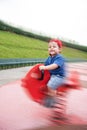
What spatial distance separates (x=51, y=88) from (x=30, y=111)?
0.51 m

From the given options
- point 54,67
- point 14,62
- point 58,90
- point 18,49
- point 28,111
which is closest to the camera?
point 28,111

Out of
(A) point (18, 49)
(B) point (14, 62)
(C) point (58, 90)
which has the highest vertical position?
(C) point (58, 90)

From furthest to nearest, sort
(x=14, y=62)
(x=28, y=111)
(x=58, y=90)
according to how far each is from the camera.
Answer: (x=14, y=62)
(x=58, y=90)
(x=28, y=111)

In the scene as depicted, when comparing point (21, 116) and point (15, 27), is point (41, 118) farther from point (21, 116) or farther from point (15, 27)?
point (15, 27)

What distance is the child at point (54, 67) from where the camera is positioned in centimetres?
509

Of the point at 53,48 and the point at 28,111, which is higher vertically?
the point at 53,48

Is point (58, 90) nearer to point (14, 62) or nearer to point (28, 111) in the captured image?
point (28, 111)

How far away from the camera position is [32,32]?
5781 centimetres

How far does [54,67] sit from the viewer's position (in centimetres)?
522

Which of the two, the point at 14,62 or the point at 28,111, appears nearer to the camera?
the point at 28,111

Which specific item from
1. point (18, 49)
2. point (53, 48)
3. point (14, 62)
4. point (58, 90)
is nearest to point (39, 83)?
point (58, 90)

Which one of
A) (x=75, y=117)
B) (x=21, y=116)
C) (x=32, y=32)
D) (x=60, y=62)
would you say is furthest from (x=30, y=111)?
(x=32, y=32)

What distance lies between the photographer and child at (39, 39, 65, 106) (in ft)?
16.7

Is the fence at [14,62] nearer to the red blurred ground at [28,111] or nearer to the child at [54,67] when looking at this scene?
the child at [54,67]
